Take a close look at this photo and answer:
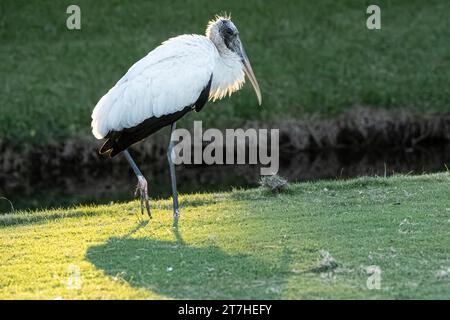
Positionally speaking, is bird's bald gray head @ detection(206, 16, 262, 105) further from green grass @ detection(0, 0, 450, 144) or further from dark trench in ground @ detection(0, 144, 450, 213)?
green grass @ detection(0, 0, 450, 144)

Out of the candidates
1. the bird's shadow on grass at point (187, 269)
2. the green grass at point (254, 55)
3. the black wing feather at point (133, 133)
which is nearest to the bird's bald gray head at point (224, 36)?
the black wing feather at point (133, 133)

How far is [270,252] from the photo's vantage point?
29.9ft

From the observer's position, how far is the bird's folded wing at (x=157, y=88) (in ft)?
37.0

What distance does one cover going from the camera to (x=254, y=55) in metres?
24.2

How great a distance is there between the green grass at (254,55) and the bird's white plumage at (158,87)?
9995mm

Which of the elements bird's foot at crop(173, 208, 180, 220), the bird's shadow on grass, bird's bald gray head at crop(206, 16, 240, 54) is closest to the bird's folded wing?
bird's bald gray head at crop(206, 16, 240, 54)

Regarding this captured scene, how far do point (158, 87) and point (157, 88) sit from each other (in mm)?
19

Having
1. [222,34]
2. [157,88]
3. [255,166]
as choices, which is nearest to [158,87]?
[157,88]

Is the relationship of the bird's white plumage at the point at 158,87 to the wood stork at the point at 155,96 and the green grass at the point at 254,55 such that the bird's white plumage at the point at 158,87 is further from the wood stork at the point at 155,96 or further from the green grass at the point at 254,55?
the green grass at the point at 254,55

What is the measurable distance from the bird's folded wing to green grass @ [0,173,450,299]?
55.6 inches

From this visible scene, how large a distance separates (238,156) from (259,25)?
5.66 meters
